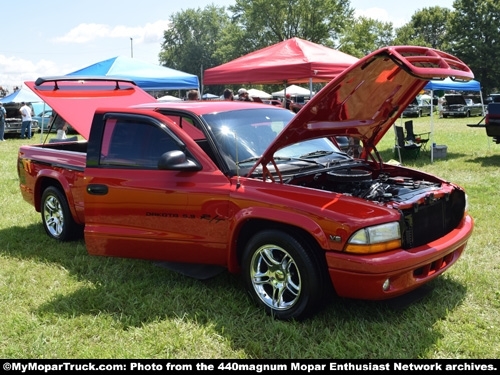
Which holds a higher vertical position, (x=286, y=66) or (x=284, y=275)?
(x=286, y=66)

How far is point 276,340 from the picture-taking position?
3.37 meters

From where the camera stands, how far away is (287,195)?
3.57 metres

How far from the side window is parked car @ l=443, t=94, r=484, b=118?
1120 inches

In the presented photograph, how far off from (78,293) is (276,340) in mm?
1899

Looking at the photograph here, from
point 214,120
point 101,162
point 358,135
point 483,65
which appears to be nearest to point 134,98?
point 101,162

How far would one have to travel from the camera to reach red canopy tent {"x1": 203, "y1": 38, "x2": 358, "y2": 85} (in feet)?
31.4

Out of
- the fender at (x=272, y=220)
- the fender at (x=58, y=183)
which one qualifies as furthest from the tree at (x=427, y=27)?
the fender at (x=272, y=220)

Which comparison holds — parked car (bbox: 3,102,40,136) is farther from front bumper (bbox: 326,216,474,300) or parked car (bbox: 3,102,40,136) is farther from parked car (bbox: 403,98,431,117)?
parked car (bbox: 403,98,431,117)

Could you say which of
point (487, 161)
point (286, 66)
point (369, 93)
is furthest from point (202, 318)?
point (487, 161)

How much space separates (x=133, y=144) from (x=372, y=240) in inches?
91.0

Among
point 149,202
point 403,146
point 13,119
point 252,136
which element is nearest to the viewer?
point 149,202

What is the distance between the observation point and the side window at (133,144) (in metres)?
4.29

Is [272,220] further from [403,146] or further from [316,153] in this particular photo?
[403,146]
